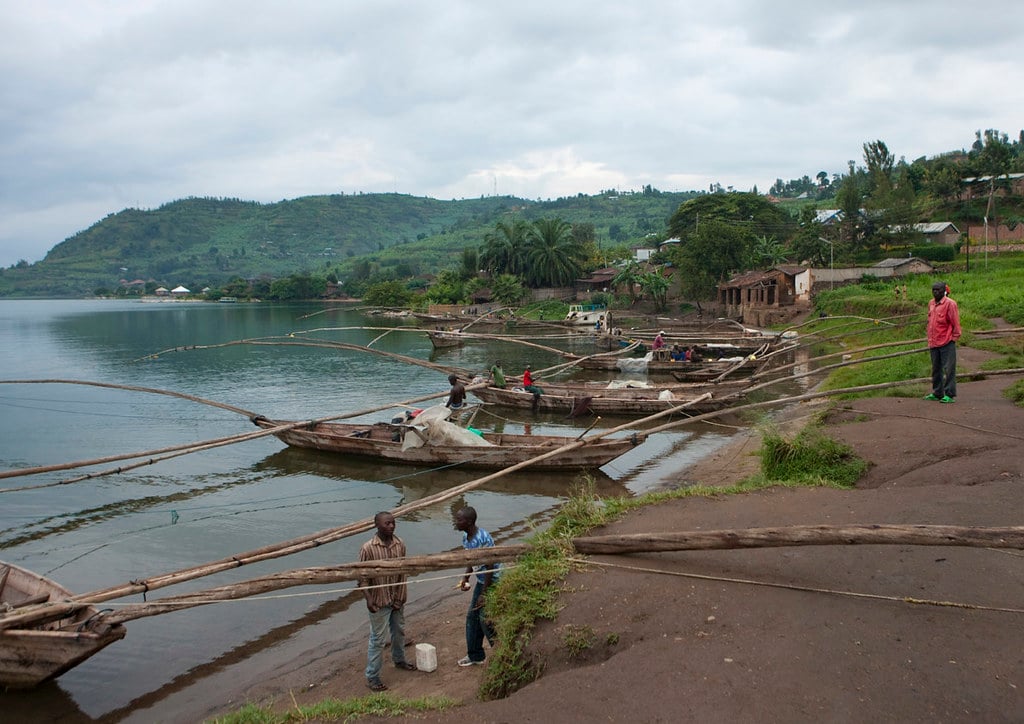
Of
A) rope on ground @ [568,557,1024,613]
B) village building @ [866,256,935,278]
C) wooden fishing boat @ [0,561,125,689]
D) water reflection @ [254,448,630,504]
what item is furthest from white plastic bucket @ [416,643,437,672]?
village building @ [866,256,935,278]

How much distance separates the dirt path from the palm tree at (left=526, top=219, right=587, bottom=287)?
59124mm

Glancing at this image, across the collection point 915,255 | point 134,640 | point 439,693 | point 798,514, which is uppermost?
point 915,255

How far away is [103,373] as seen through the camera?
34.2 metres

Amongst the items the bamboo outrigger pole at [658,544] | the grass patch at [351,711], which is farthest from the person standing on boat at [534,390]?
the grass patch at [351,711]

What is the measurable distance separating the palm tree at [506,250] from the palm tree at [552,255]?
3.33ft

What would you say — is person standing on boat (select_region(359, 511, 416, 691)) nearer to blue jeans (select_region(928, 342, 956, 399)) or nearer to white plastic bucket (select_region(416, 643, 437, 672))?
white plastic bucket (select_region(416, 643, 437, 672))

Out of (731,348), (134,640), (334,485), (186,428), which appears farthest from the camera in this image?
(731,348)

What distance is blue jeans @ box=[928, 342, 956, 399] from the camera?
1026 centimetres

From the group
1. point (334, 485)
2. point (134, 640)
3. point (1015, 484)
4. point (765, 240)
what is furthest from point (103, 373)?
point (765, 240)

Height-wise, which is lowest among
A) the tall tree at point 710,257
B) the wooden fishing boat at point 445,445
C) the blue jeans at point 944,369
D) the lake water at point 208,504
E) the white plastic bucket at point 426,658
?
the lake water at point 208,504

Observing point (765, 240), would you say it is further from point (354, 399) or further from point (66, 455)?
point (66, 455)

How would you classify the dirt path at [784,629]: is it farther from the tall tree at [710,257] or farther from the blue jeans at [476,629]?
the tall tree at [710,257]

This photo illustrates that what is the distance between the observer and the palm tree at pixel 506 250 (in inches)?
2707

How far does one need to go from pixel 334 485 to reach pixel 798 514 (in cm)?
1081
